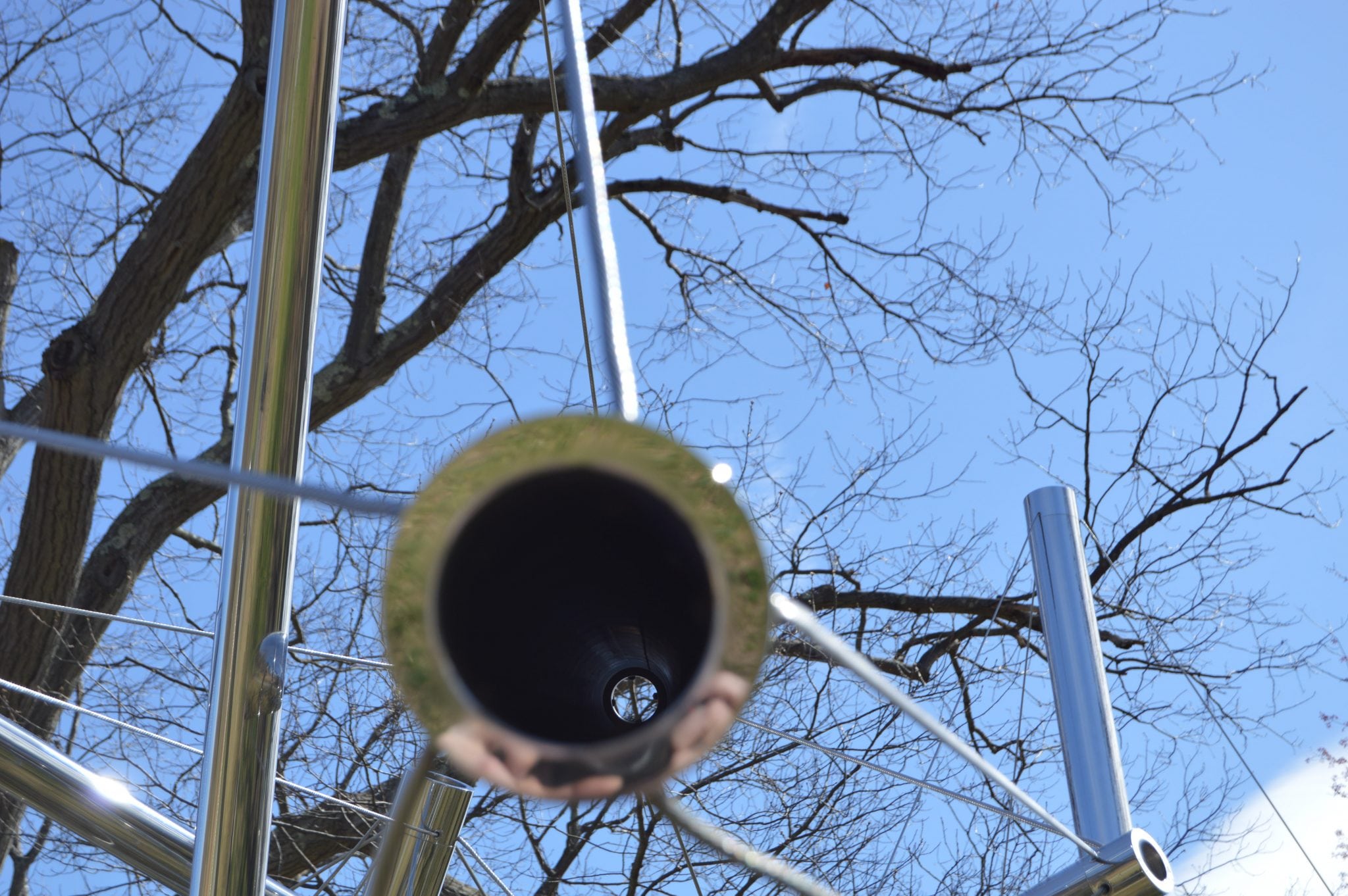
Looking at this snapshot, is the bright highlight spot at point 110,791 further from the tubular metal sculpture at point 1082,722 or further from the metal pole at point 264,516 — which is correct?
the tubular metal sculpture at point 1082,722

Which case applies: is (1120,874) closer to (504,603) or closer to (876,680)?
(876,680)

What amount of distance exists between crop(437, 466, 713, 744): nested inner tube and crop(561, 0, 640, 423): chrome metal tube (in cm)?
7

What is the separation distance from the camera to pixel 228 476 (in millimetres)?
790

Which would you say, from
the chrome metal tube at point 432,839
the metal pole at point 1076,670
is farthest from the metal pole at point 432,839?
the metal pole at point 1076,670

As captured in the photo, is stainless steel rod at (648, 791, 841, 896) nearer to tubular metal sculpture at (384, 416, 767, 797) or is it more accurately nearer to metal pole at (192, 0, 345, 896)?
tubular metal sculpture at (384, 416, 767, 797)

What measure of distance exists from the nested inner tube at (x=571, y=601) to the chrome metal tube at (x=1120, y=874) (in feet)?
2.13

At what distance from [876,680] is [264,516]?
49cm

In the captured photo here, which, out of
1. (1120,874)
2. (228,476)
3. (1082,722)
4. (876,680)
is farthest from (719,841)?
(1082,722)

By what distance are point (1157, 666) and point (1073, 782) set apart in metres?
3.44

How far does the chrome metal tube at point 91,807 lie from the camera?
3.82 ft

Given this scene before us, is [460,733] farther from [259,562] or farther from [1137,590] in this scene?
[1137,590]

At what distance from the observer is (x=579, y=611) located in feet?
2.82

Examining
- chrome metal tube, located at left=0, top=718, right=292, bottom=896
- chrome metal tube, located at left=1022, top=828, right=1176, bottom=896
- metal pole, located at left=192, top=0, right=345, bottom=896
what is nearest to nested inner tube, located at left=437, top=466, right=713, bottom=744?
metal pole, located at left=192, top=0, right=345, bottom=896

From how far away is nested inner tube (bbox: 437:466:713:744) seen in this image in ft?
2.35
